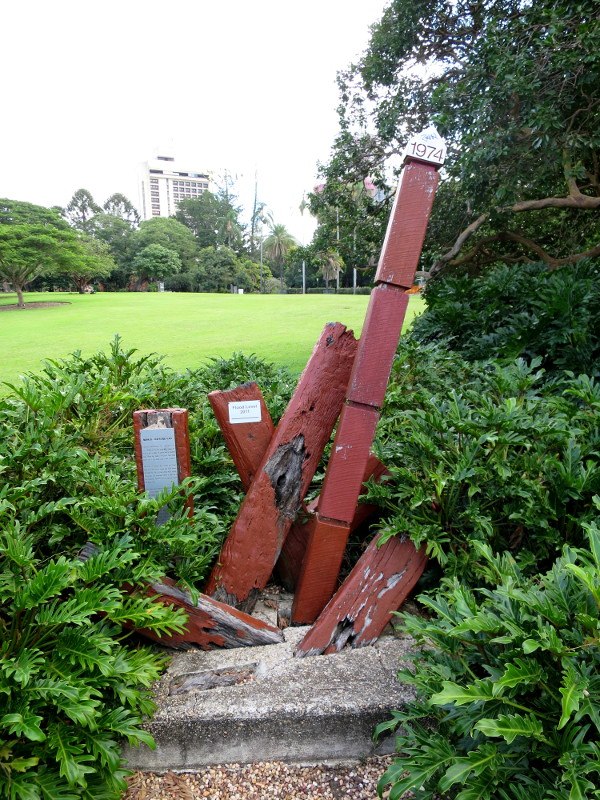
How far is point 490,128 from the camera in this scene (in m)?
4.50

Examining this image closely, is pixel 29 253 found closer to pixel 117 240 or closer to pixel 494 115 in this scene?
pixel 117 240

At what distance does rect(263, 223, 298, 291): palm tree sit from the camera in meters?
51.5

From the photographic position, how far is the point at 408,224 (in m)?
2.16

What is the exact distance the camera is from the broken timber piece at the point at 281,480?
230 centimetres

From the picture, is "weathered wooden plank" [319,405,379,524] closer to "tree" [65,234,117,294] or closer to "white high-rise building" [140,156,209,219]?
"tree" [65,234,117,294]

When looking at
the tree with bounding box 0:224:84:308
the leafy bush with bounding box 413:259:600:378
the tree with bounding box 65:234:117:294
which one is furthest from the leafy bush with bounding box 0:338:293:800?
the tree with bounding box 65:234:117:294

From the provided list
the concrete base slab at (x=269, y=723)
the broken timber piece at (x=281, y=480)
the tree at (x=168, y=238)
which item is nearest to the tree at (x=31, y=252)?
the tree at (x=168, y=238)

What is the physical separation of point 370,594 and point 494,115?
412 centimetres

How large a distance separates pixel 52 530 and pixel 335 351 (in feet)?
4.41

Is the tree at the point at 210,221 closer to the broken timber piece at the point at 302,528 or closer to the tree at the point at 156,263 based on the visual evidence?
the tree at the point at 156,263

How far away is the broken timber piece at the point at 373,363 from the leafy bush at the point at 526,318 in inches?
68.3

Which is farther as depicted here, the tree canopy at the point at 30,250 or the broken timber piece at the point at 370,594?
the tree canopy at the point at 30,250

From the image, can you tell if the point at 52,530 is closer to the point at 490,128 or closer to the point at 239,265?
the point at 490,128

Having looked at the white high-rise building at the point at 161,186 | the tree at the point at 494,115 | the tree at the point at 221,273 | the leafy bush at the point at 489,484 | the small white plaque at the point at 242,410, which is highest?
the white high-rise building at the point at 161,186
